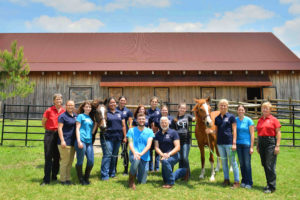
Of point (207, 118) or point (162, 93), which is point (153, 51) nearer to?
point (162, 93)

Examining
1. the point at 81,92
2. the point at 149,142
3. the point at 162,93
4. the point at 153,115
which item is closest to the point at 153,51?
the point at 162,93

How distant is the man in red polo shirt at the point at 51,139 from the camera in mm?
4754

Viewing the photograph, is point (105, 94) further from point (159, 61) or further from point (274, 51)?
point (274, 51)

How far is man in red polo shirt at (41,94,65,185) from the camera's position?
475 cm

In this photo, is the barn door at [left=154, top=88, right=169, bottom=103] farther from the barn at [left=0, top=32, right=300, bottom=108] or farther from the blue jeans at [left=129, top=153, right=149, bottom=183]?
the blue jeans at [left=129, top=153, right=149, bottom=183]

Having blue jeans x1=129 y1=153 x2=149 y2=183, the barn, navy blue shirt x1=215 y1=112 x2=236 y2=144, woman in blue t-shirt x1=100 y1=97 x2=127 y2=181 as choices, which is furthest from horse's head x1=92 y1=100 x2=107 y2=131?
the barn

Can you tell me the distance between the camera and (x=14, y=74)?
15.3m

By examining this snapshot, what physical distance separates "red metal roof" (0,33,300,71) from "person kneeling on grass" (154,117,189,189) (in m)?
11.8

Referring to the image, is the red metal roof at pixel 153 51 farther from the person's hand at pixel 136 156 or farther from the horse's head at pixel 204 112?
the person's hand at pixel 136 156

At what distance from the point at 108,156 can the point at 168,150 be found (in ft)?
4.56

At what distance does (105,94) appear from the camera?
16.6 m

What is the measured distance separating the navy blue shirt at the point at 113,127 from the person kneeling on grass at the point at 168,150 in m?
0.92

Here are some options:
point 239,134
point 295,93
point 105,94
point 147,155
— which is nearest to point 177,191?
point 147,155

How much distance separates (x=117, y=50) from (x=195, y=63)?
22.6ft
